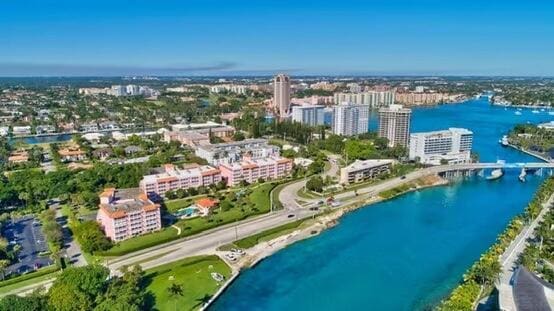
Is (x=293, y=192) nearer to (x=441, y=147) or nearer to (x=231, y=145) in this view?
(x=231, y=145)

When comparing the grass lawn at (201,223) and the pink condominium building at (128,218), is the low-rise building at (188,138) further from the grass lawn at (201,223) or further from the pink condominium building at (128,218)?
the pink condominium building at (128,218)

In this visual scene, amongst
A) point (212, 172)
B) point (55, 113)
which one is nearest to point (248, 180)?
point (212, 172)

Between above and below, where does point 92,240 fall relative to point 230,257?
above

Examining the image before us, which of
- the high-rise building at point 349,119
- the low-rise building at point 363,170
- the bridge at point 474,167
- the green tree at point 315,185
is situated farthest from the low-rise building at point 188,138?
the bridge at point 474,167

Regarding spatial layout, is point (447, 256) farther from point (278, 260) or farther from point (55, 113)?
point (55, 113)

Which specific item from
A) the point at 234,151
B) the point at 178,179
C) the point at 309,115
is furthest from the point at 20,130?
the point at 309,115
